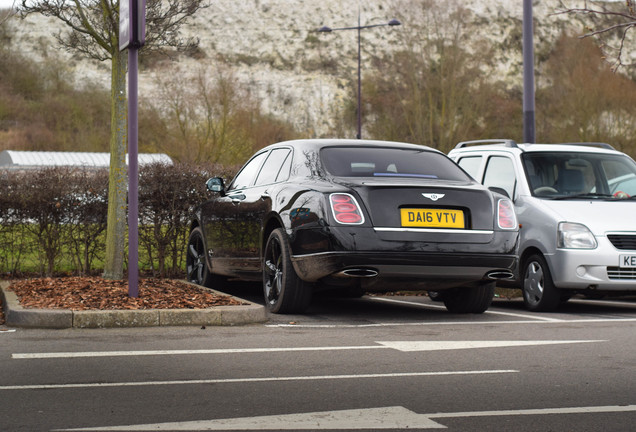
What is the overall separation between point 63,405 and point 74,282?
5561 millimetres

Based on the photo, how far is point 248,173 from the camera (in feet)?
37.0

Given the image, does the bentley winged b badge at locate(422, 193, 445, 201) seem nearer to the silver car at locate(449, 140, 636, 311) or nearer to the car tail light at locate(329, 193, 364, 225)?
the car tail light at locate(329, 193, 364, 225)

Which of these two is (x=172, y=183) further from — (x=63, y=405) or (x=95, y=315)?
(x=63, y=405)

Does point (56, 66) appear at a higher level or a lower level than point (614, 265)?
higher

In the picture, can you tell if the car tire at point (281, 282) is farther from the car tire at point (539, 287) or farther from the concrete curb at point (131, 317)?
the car tire at point (539, 287)

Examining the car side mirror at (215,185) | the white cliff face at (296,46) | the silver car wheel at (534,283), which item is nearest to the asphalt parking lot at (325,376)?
the silver car wheel at (534,283)

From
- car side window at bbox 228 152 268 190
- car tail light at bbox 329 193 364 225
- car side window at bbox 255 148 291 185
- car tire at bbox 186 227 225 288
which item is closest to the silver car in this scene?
car tail light at bbox 329 193 364 225

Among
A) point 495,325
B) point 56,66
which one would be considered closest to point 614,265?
point 495,325

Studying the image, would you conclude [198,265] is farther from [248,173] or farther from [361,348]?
[361,348]

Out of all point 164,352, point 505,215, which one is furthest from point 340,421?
point 505,215

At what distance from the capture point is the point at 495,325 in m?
9.08

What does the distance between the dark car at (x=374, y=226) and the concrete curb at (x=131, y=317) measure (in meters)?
0.65

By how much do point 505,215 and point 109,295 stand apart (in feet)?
12.4

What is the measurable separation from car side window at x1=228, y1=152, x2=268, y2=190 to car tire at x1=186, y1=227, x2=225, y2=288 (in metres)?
0.77
